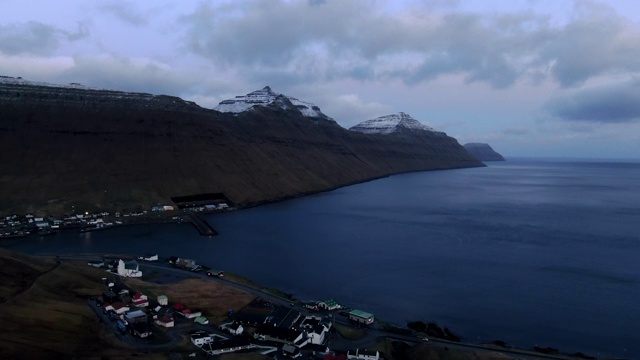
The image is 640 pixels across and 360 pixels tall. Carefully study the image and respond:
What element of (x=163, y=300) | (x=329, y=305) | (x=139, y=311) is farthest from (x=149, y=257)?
(x=329, y=305)

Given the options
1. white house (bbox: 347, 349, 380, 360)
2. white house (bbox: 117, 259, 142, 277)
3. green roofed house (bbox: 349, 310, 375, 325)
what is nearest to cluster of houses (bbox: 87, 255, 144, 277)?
white house (bbox: 117, 259, 142, 277)

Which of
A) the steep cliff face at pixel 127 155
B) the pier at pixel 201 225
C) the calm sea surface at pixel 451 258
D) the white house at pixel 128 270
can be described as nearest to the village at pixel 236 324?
the white house at pixel 128 270

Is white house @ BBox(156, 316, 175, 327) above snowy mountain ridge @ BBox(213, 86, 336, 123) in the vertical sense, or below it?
below

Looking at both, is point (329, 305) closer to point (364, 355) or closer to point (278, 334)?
point (278, 334)

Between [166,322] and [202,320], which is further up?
[166,322]

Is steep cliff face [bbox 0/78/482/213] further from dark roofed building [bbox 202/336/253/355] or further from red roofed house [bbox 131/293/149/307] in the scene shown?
dark roofed building [bbox 202/336/253/355]
